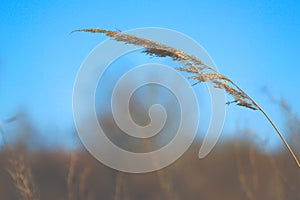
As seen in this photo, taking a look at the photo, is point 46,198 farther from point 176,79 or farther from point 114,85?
point 176,79

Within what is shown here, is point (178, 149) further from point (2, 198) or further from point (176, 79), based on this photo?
point (2, 198)

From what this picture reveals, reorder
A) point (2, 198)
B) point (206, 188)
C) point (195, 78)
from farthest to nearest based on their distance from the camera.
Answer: point (206, 188), point (2, 198), point (195, 78)

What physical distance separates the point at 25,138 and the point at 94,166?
151 cm

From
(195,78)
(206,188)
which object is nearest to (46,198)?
(206,188)

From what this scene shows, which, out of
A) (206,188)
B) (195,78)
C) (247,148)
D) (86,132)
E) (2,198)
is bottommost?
(206,188)

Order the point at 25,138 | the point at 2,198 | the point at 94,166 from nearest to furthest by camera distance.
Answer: the point at 25,138
the point at 2,198
the point at 94,166

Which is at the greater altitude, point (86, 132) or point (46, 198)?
point (86, 132)

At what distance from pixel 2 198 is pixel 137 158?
1383 millimetres

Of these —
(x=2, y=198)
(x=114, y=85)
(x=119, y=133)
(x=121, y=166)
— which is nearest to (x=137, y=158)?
(x=121, y=166)

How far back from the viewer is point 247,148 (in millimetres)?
4707

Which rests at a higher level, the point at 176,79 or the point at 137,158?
the point at 176,79

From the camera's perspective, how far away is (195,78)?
1795 mm

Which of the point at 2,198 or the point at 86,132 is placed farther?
the point at 2,198

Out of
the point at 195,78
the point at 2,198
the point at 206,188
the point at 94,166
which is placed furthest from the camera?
the point at 206,188
